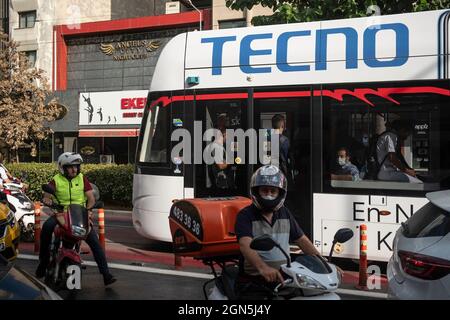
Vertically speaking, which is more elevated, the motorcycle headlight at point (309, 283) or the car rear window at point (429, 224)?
the car rear window at point (429, 224)

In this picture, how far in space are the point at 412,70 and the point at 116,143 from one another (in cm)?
2203

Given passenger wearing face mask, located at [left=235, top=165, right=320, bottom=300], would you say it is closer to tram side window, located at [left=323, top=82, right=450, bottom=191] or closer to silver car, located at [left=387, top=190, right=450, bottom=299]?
silver car, located at [left=387, top=190, right=450, bottom=299]

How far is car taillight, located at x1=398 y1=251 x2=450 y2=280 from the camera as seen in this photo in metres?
3.34

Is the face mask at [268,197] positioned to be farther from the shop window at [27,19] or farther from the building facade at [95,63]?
the shop window at [27,19]

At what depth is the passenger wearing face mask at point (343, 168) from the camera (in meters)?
7.09

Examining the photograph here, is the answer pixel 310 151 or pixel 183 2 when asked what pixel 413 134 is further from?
pixel 183 2

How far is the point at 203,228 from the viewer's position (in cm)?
405

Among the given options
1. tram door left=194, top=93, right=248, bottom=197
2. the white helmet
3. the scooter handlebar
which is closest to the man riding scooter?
the white helmet

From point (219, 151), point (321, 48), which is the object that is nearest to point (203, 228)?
point (219, 151)

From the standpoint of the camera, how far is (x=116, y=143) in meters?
27.3

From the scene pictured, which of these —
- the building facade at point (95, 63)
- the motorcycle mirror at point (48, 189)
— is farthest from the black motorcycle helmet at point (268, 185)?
the building facade at point (95, 63)

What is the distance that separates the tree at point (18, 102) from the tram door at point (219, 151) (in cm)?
1503

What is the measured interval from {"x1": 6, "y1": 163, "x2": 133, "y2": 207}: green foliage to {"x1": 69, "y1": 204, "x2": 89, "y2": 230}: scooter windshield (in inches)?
381
